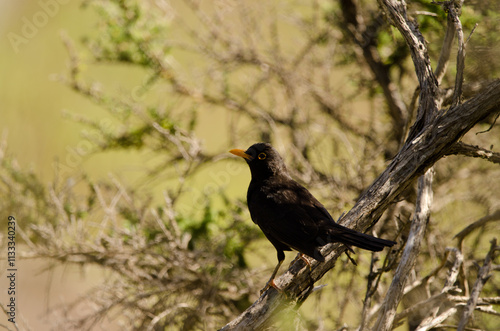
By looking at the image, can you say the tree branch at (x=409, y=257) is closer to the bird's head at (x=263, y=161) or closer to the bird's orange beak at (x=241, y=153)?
the bird's head at (x=263, y=161)

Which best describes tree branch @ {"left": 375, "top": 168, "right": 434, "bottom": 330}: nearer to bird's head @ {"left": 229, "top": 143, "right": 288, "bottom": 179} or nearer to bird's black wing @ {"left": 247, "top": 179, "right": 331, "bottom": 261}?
bird's black wing @ {"left": 247, "top": 179, "right": 331, "bottom": 261}

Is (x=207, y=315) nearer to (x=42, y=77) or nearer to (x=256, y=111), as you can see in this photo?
(x=256, y=111)

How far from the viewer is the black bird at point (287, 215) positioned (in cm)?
269

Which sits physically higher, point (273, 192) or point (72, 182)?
point (72, 182)

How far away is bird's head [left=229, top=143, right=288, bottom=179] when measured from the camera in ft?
12.4

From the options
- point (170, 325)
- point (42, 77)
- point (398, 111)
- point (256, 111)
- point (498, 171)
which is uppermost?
point (42, 77)

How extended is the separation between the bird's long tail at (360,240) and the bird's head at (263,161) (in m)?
1.14

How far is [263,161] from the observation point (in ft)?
12.5

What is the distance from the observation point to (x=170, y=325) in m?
4.50

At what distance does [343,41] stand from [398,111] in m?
1.24

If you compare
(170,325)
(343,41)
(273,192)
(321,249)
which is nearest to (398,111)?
(343,41)

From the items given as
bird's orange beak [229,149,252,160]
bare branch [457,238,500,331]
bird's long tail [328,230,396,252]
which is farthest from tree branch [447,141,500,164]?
bird's orange beak [229,149,252,160]

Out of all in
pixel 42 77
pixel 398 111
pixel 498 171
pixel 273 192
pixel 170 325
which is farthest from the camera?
pixel 42 77

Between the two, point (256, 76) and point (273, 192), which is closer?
point (273, 192)
